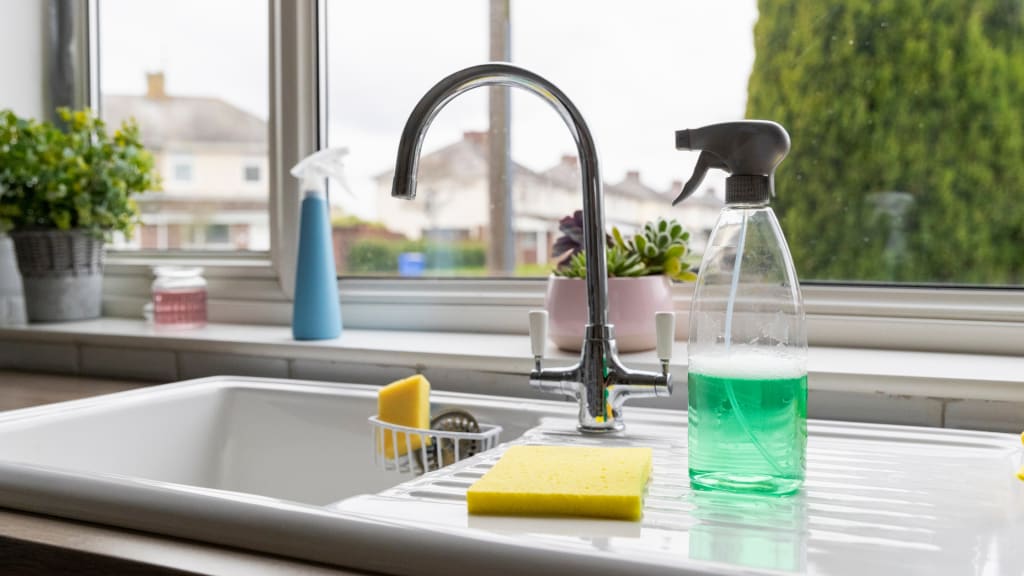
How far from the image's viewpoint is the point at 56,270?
1.71 meters

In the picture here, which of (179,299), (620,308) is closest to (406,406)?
(620,308)

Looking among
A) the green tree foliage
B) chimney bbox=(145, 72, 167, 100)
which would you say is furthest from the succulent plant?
chimney bbox=(145, 72, 167, 100)

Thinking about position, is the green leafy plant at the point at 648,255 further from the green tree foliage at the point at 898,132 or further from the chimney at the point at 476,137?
the chimney at the point at 476,137

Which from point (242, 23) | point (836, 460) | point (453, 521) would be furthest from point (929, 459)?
point (242, 23)

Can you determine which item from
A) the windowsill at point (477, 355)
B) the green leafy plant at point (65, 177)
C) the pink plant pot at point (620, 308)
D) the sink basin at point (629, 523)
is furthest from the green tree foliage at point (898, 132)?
the green leafy plant at point (65, 177)

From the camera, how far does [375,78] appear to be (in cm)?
169

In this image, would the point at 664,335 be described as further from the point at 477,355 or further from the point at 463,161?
the point at 463,161

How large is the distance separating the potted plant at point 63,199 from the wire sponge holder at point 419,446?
33.8 inches

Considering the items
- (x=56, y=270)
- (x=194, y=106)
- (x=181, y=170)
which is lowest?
(x=56, y=270)

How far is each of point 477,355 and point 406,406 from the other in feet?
0.57

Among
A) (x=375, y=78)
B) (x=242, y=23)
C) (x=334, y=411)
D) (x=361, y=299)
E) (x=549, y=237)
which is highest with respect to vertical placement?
(x=242, y=23)

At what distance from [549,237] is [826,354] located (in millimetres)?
528

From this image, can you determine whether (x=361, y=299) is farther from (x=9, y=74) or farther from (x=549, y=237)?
(x=9, y=74)

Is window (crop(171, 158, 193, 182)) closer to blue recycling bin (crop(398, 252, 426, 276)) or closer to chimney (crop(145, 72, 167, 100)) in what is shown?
chimney (crop(145, 72, 167, 100))
